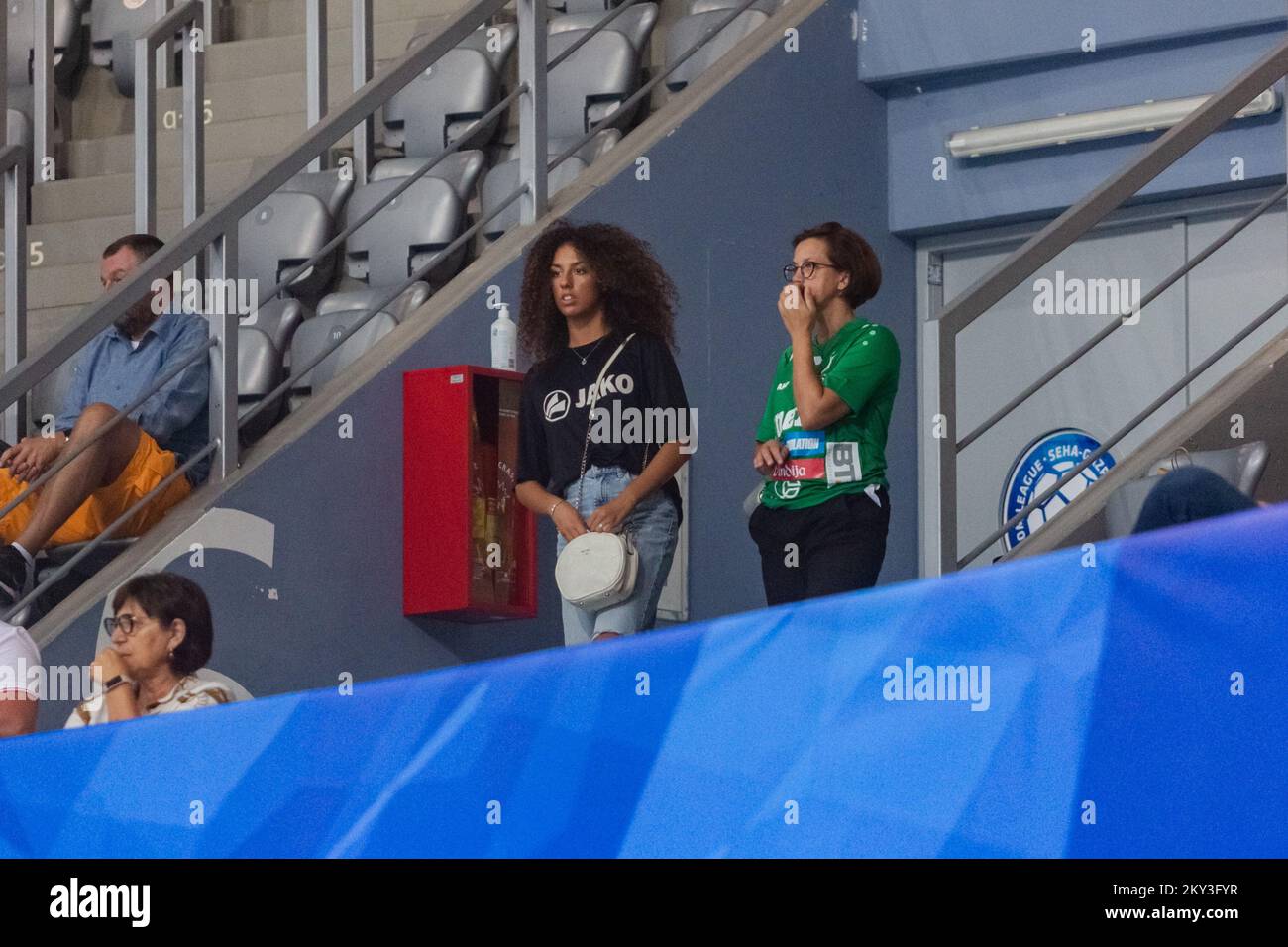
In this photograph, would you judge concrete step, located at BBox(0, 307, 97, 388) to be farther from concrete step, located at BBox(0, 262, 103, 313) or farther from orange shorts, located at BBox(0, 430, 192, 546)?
orange shorts, located at BBox(0, 430, 192, 546)

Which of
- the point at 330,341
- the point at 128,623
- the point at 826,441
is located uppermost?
the point at 330,341

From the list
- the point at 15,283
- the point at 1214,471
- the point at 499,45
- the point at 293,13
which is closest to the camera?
the point at 1214,471

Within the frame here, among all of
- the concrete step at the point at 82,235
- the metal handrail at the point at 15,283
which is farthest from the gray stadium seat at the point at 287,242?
the metal handrail at the point at 15,283

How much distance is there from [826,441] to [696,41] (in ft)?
8.63

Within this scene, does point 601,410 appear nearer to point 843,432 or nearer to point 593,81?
point 843,432

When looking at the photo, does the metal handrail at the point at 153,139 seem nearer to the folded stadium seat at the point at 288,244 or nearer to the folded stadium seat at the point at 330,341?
the folded stadium seat at the point at 288,244

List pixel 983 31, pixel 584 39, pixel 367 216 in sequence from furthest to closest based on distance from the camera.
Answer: pixel 983 31
pixel 584 39
pixel 367 216

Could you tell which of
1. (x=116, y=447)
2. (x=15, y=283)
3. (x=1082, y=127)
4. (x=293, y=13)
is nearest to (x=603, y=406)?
(x=116, y=447)

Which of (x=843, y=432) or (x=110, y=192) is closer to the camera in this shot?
(x=843, y=432)

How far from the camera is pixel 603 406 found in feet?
17.3

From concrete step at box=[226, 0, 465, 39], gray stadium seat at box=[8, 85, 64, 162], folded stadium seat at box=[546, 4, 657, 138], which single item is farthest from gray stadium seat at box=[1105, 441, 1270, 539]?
gray stadium seat at box=[8, 85, 64, 162]

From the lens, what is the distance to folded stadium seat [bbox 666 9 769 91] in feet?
24.0

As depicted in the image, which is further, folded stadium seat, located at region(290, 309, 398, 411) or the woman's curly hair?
folded stadium seat, located at region(290, 309, 398, 411)

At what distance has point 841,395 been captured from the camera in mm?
4992
